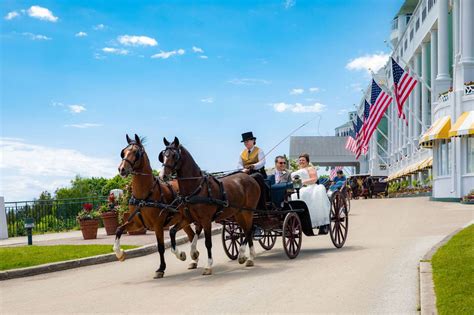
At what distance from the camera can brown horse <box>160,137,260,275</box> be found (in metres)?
10.4

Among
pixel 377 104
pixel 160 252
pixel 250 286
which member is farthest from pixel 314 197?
pixel 377 104

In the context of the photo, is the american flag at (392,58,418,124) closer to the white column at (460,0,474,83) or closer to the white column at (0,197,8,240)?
the white column at (460,0,474,83)

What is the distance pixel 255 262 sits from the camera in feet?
39.1

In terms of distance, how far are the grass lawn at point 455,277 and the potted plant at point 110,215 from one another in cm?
1173

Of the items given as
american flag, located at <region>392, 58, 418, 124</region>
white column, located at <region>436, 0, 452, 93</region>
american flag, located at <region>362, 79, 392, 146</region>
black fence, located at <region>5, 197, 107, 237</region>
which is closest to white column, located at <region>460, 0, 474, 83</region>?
american flag, located at <region>392, 58, 418, 124</region>

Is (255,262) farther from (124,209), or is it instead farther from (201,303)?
(124,209)

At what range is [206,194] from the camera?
10766 mm

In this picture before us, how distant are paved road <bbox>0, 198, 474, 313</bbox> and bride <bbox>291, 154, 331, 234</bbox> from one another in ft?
2.31

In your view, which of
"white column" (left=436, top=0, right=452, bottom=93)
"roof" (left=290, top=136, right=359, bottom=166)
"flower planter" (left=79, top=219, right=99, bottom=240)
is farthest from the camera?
"roof" (left=290, top=136, right=359, bottom=166)

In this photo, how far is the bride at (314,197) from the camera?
13008mm

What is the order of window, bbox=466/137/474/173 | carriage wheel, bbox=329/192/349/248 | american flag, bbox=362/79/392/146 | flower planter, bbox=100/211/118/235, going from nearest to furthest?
carriage wheel, bbox=329/192/349/248, flower planter, bbox=100/211/118/235, window, bbox=466/137/474/173, american flag, bbox=362/79/392/146

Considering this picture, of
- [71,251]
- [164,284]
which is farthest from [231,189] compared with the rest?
Answer: [71,251]

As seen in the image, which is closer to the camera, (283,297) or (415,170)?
(283,297)

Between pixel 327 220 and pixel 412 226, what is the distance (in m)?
6.86
